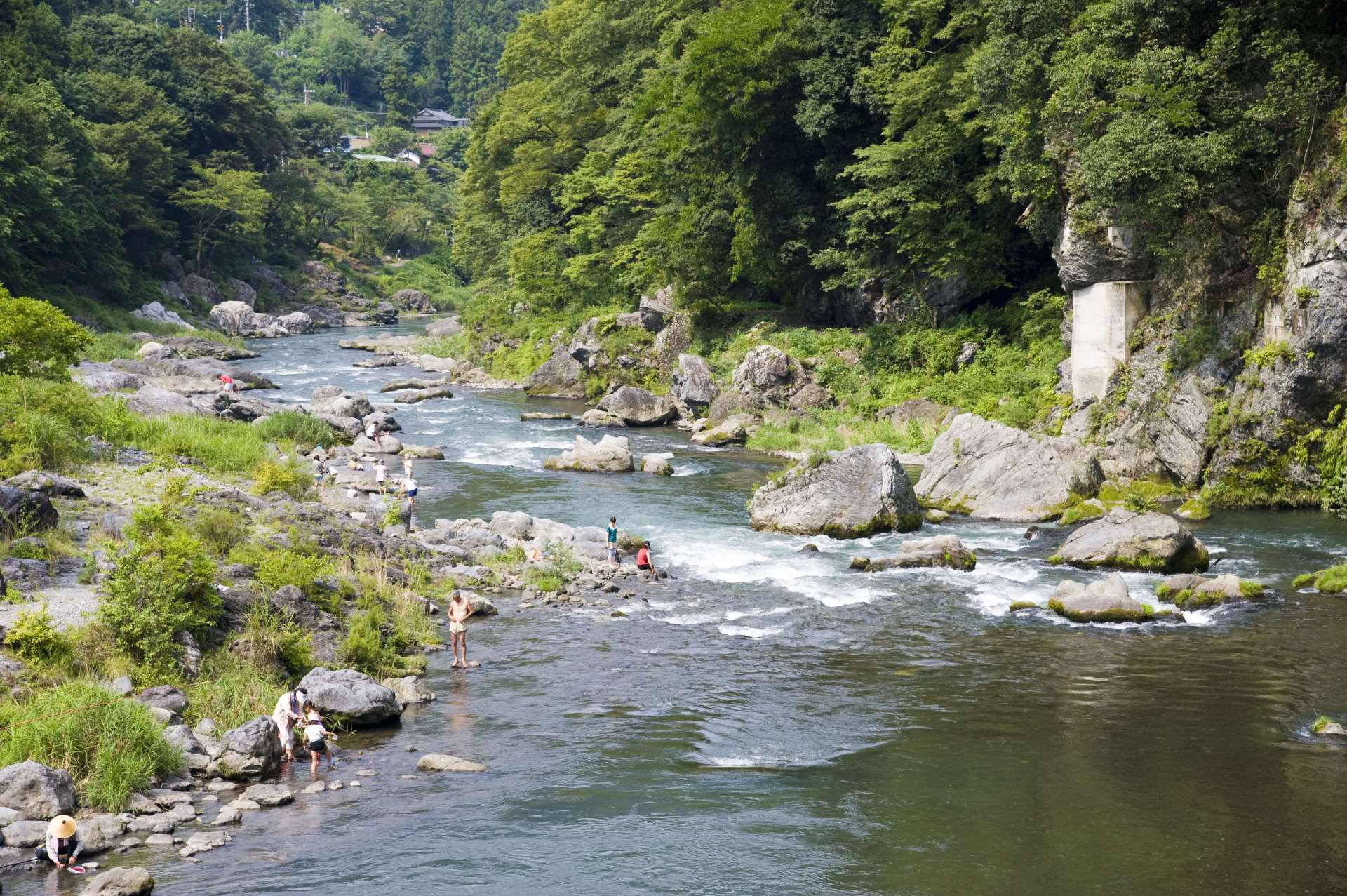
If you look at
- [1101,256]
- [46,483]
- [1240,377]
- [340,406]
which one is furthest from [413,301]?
[1240,377]

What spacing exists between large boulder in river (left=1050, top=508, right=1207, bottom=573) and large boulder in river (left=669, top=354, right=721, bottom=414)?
2486cm

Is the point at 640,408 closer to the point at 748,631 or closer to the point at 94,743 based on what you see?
the point at 748,631

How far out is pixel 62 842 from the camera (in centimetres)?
1374

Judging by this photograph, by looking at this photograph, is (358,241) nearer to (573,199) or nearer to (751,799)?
(573,199)

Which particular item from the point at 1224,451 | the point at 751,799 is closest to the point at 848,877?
the point at 751,799

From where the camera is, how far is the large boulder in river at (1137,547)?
1045 inches

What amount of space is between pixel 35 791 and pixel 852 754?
35.7 ft

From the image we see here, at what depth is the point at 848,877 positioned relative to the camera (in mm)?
13766

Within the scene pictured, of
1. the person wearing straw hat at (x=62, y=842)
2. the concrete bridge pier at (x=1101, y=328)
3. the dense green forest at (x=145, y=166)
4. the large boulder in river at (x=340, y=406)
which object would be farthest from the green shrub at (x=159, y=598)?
the dense green forest at (x=145, y=166)

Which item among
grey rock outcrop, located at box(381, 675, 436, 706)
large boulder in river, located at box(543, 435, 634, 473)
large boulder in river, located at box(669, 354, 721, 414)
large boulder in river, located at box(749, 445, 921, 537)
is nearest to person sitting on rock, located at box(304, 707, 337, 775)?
grey rock outcrop, located at box(381, 675, 436, 706)

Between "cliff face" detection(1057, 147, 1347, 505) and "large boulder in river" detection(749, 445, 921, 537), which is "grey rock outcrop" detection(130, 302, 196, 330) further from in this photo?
"cliff face" detection(1057, 147, 1347, 505)

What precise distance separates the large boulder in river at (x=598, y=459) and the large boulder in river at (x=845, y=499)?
848 centimetres

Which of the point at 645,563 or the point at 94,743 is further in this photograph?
the point at 645,563

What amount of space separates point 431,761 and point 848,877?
252 inches
